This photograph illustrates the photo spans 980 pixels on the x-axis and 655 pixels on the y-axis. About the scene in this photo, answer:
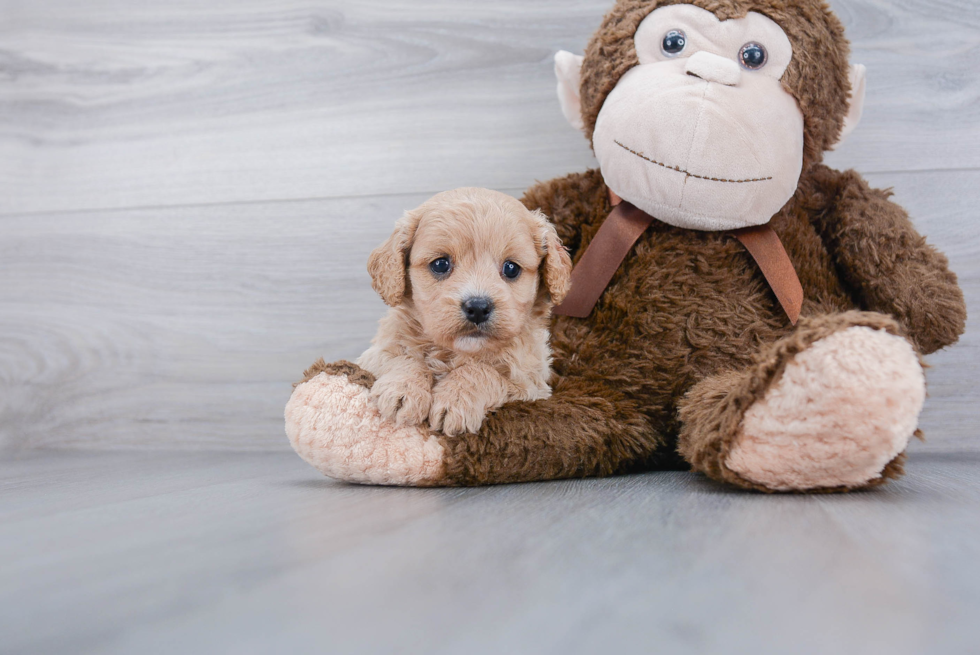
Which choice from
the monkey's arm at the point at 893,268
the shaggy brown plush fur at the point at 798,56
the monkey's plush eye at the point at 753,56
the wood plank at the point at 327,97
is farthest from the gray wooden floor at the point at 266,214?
the monkey's plush eye at the point at 753,56

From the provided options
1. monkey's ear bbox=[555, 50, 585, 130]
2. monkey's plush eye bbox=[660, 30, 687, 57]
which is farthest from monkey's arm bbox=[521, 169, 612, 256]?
monkey's plush eye bbox=[660, 30, 687, 57]

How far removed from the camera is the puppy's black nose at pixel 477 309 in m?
0.92

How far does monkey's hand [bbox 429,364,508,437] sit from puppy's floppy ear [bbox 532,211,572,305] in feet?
0.52

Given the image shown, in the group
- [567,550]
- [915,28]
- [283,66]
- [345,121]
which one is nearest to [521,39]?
[345,121]

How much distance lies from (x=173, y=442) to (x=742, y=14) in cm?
146

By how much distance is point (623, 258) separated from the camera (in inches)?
44.6

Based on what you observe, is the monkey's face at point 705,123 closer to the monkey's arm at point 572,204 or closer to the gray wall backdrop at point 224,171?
the monkey's arm at point 572,204

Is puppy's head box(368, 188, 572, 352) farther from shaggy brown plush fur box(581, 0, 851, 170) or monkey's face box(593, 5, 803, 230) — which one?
shaggy brown plush fur box(581, 0, 851, 170)

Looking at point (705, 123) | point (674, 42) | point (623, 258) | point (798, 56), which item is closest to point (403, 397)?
point (623, 258)

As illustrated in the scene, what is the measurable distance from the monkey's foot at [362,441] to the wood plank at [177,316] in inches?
22.9

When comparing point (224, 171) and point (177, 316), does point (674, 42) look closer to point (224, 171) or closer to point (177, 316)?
point (224, 171)

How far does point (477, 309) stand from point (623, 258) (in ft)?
1.10

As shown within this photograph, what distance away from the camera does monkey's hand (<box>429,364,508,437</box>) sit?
92 centimetres

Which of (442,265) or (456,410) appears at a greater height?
(442,265)
